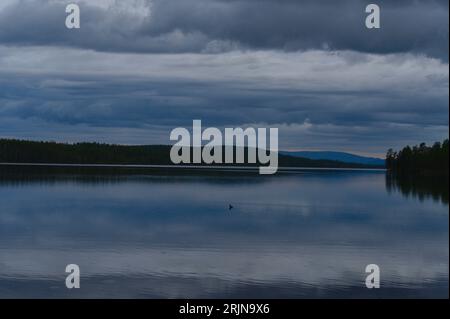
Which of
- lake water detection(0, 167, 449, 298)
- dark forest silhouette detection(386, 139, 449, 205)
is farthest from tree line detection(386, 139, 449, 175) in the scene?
lake water detection(0, 167, 449, 298)

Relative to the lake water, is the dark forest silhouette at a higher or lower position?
higher

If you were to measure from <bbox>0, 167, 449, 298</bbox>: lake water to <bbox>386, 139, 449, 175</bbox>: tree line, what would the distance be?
4600 centimetres

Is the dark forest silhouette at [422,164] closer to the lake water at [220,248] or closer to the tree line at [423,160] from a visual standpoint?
the tree line at [423,160]

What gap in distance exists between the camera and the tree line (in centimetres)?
9625

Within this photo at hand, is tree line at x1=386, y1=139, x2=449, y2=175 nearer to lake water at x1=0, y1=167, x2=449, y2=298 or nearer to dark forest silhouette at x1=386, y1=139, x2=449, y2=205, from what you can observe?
dark forest silhouette at x1=386, y1=139, x2=449, y2=205

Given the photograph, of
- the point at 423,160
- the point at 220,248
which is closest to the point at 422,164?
the point at 423,160

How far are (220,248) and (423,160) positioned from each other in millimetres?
79289

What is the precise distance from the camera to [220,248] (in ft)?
92.8

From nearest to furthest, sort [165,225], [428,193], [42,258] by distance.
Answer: [42,258] < [165,225] < [428,193]

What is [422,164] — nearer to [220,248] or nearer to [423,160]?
[423,160]
